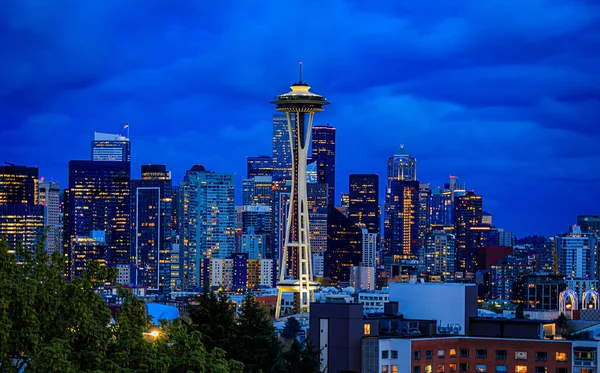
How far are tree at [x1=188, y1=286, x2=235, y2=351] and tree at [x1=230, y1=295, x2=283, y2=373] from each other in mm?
443

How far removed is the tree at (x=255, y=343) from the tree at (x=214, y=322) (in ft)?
1.45

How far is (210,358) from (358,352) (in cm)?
4414

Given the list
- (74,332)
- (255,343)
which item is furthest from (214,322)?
(74,332)

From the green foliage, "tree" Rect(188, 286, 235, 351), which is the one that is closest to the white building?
"tree" Rect(188, 286, 235, 351)

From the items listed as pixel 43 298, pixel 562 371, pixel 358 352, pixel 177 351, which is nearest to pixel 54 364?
pixel 43 298

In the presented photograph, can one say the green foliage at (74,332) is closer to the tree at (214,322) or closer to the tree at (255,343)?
the tree at (255,343)

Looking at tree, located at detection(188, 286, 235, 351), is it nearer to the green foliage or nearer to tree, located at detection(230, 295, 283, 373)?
tree, located at detection(230, 295, 283, 373)

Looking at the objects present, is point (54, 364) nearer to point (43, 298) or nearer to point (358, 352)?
point (43, 298)

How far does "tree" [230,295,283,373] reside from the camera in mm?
49375

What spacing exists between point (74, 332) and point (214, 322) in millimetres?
22008

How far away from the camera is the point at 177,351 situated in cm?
3194

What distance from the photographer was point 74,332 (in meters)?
29.8

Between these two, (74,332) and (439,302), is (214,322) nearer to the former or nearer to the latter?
(74,332)

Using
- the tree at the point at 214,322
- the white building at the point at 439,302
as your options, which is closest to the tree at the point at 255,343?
the tree at the point at 214,322
